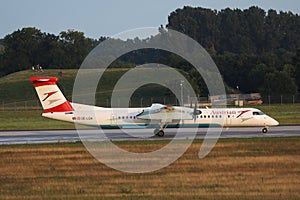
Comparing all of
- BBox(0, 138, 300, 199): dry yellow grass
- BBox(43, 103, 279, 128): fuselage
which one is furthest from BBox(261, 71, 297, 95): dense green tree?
BBox(0, 138, 300, 199): dry yellow grass

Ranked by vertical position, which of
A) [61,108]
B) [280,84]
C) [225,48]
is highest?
[225,48]

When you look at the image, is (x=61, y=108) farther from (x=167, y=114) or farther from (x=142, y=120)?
(x=167, y=114)

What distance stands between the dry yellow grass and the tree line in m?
63.5

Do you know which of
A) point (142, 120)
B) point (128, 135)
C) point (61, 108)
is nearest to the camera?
point (61, 108)

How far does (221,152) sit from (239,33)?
13927 cm

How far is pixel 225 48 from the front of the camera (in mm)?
166250

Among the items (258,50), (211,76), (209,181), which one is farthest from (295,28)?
(209,181)

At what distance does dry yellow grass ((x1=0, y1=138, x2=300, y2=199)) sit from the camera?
20.4 metres

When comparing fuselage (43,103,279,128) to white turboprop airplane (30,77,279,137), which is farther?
fuselage (43,103,279,128)

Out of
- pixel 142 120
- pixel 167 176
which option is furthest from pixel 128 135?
pixel 167 176

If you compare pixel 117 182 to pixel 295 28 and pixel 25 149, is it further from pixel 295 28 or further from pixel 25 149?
pixel 295 28

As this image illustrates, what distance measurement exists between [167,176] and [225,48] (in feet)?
473

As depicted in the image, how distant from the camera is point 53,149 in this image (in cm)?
3431

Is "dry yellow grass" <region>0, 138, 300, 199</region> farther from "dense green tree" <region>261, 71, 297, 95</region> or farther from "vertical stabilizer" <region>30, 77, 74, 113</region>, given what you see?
"dense green tree" <region>261, 71, 297, 95</region>
